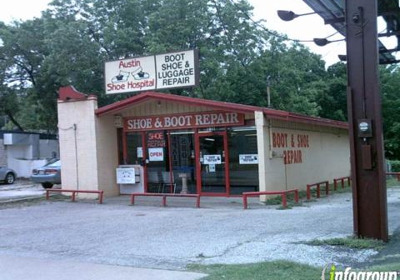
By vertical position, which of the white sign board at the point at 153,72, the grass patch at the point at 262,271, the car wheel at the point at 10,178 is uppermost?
the white sign board at the point at 153,72

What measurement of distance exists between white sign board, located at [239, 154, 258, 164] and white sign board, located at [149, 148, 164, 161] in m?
3.18

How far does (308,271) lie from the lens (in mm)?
6773

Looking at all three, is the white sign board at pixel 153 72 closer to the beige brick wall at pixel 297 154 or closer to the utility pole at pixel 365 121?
the beige brick wall at pixel 297 154

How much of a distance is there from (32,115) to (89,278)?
43.6 meters

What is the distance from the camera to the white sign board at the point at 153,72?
1675 cm

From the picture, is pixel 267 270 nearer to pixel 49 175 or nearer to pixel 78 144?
pixel 78 144

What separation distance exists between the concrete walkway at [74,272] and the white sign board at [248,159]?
900 cm

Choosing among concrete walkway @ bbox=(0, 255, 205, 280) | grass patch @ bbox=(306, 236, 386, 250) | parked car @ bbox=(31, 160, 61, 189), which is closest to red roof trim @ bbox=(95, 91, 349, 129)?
parked car @ bbox=(31, 160, 61, 189)

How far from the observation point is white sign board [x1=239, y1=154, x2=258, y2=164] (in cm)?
1617

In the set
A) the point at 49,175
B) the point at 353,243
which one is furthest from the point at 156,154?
the point at 353,243

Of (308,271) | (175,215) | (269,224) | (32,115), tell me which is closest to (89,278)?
(308,271)

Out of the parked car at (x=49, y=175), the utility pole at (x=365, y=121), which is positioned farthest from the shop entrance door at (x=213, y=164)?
the utility pole at (x=365, y=121)

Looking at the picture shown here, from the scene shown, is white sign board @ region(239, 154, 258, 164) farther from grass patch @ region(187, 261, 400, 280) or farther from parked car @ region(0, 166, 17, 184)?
parked car @ region(0, 166, 17, 184)

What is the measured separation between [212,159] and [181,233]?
6.79 meters
